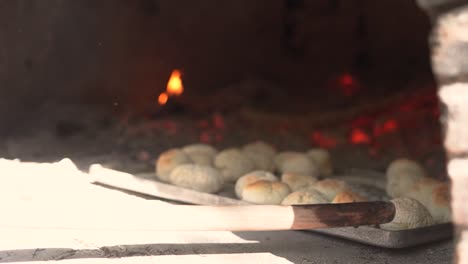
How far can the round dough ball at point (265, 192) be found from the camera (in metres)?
2.41

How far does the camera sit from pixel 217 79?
5230 mm

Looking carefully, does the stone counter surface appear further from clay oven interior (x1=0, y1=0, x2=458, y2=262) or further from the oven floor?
clay oven interior (x1=0, y1=0, x2=458, y2=262)

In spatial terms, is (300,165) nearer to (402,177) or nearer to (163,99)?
(402,177)

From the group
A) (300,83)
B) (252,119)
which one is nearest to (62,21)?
(252,119)

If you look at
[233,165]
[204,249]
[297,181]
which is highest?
[233,165]

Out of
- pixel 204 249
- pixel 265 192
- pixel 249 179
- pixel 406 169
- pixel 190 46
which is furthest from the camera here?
pixel 190 46

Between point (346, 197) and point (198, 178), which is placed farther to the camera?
point (198, 178)

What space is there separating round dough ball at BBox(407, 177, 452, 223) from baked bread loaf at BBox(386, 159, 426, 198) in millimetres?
112

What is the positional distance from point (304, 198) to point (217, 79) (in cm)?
310

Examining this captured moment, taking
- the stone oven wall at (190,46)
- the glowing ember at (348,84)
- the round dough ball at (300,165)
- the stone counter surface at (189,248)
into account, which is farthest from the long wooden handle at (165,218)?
the glowing ember at (348,84)

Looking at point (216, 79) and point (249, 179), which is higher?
point (216, 79)

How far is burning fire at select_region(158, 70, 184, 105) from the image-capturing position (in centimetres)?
463

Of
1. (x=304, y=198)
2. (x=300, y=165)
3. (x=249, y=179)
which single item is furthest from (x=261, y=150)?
(x=304, y=198)

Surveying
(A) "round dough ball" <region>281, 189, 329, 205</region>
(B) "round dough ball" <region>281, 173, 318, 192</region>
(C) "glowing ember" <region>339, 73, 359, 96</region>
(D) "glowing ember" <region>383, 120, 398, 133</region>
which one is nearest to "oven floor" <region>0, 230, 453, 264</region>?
(A) "round dough ball" <region>281, 189, 329, 205</region>
